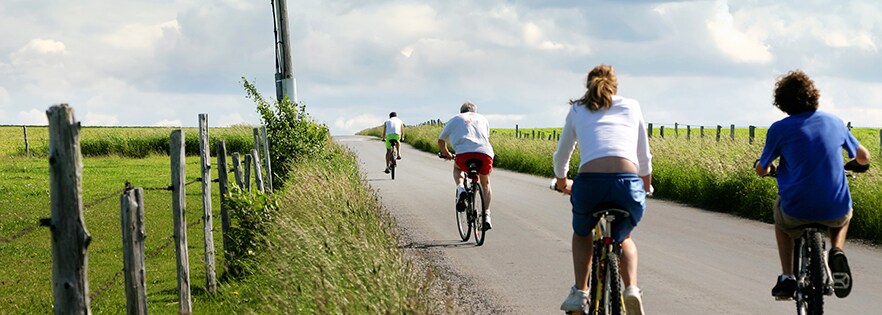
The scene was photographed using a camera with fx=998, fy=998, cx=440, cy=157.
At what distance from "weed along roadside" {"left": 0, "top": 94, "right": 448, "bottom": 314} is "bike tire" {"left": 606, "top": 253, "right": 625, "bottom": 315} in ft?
3.74

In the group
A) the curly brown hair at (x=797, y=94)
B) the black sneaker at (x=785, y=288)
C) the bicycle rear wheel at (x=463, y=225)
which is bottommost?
Answer: the bicycle rear wheel at (x=463, y=225)

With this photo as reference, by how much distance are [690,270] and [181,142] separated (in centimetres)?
537

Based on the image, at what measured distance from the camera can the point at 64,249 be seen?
525 centimetres

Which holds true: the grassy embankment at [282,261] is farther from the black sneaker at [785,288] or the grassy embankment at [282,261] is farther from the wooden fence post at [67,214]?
the black sneaker at [785,288]

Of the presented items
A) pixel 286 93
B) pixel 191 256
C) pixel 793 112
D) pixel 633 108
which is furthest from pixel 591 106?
pixel 286 93

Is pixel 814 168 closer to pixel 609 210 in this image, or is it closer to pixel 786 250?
pixel 786 250

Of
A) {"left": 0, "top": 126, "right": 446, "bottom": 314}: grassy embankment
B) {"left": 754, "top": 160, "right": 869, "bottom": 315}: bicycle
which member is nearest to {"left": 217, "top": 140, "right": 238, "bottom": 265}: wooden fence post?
{"left": 0, "top": 126, "right": 446, "bottom": 314}: grassy embankment

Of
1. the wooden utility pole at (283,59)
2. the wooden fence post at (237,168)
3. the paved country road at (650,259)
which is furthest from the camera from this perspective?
the wooden utility pole at (283,59)

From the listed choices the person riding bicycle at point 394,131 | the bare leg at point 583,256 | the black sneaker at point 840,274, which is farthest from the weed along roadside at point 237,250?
the person riding bicycle at point 394,131

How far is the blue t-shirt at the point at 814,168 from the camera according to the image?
21.9 feet

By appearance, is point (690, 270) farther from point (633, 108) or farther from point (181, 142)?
point (181, 142)

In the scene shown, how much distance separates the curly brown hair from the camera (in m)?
6.89

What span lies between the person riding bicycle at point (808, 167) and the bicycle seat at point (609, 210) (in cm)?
143

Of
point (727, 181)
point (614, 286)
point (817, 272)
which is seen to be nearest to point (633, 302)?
point (614, 286)
